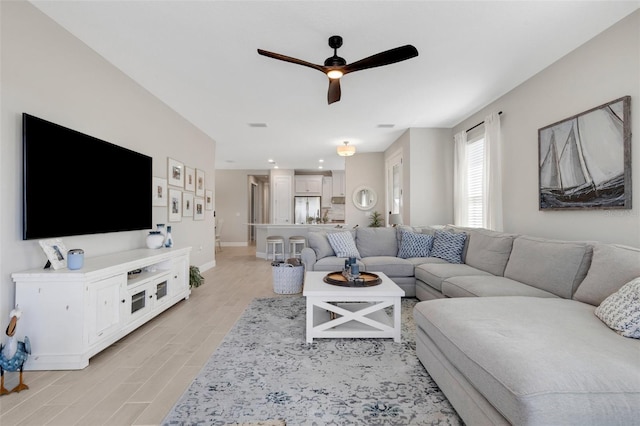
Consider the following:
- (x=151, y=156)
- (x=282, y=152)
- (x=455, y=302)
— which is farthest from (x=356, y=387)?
(x=282, y=152)

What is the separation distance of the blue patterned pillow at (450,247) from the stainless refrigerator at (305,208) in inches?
263

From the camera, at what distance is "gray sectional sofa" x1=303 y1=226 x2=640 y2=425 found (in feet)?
3.57

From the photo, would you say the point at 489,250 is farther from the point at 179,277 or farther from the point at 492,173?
the point at 179,277

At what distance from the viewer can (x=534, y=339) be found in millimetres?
1426

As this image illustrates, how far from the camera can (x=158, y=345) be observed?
2.61 metres

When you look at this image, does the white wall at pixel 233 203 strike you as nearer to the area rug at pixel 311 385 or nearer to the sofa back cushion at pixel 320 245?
the sofa back cushion at pixel 320 245

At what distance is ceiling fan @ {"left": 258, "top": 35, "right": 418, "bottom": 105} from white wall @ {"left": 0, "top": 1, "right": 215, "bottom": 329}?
5.78ft

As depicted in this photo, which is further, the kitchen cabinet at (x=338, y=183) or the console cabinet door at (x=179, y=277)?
the kitchen cabinet at (x=338, y=183)

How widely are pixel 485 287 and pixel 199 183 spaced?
4860 mm

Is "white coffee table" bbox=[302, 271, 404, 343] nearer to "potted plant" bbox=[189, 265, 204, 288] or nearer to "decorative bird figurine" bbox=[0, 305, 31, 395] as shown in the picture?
"decorative bird figurine" bbox=[0, 305, 31, 395]

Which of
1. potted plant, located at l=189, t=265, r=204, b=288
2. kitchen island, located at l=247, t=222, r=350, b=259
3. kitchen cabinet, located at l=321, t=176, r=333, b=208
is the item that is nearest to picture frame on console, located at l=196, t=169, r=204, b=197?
potted plant, located at l=189, t=265, r=204, b=288

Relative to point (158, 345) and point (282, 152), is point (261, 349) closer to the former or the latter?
point (158, 345)

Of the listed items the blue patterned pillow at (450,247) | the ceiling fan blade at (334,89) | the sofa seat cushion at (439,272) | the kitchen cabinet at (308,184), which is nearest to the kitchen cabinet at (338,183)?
the kitchen cabinet at (308,184)

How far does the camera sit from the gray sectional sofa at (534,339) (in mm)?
1088
